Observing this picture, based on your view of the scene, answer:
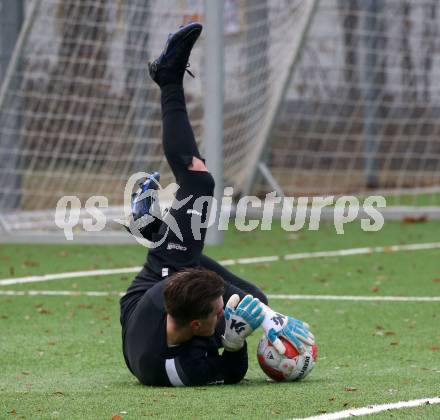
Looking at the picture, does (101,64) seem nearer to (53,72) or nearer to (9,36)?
(53,72)

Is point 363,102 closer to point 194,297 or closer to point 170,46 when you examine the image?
point 170,46

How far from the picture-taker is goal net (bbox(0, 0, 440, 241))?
1227 centimetres

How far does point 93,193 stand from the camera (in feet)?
42.1

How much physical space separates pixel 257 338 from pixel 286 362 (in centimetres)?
155

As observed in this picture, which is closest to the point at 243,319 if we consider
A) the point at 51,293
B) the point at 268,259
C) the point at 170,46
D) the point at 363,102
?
the point at 170,46

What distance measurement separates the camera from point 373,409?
4.85 metres

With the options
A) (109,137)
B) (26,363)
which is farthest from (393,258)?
(26,363)

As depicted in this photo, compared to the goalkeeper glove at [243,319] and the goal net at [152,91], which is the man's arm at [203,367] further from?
the goal net at [152,91]

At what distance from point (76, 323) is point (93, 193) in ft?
17.1

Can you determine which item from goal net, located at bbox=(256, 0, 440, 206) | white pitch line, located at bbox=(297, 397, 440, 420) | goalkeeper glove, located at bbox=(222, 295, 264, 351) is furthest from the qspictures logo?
white pitch line, located at bbox=(297, 397, 440, 420)

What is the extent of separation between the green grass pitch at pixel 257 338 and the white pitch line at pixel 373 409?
0.08m

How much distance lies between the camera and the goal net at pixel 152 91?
1227cm

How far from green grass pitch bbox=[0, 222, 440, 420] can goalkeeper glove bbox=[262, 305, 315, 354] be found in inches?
7.1

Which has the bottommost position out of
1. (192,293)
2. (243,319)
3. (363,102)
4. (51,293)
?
(51,293)
